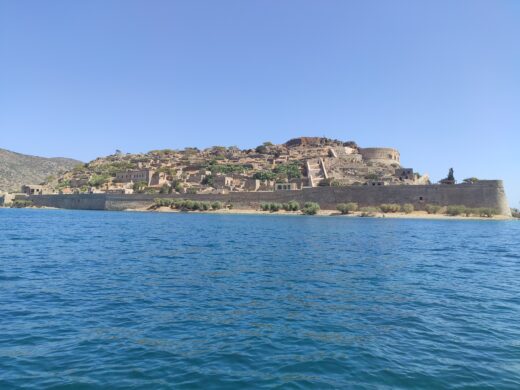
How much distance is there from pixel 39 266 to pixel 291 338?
10.4 m

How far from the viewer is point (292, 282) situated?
39.1 ft

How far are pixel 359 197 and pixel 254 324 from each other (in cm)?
5338

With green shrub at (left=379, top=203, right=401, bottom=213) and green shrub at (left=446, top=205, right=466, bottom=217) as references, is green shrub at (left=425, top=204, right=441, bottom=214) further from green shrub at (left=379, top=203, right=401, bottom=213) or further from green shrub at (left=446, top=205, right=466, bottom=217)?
green shrub at (left=379, top=203, right=401, bottom=213)

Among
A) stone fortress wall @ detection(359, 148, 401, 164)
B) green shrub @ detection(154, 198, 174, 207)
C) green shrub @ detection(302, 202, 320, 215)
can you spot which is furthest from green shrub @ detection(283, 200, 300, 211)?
stone fortress wall @ detection(359, 148, 401, 164)

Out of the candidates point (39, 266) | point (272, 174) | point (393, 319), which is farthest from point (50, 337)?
point (272, 174)

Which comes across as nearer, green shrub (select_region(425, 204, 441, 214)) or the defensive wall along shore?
the defensive wall along shore

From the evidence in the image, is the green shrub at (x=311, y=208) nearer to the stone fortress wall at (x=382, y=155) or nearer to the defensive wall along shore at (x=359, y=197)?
the defensive wall along shore at (x=359, y=197)

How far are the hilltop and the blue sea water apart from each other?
53418mm

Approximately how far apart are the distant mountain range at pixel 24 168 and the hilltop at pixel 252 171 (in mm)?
25837

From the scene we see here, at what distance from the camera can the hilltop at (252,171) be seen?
71.2 meters

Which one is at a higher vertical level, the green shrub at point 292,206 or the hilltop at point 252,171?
the hilltop at point 252,171

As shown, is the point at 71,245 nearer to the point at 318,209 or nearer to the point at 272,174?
the point at 318,209

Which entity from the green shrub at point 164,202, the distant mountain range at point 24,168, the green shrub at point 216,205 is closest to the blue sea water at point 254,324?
the green shrub at point 216,205

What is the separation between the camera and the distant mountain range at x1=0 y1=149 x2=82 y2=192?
392 ft
